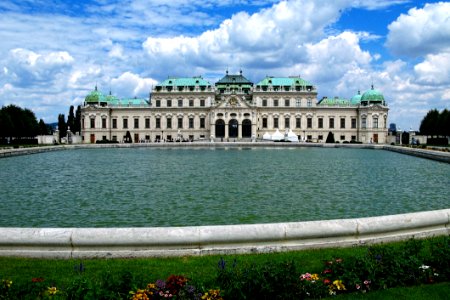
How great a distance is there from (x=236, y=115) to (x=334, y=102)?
25009mm

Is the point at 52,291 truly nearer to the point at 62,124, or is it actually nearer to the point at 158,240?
the point at 158,240

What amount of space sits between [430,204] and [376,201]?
2.16 meters

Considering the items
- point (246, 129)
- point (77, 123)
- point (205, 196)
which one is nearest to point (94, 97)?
point (77, 123)

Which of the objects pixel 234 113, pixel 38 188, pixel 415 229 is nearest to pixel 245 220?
pixel 415 229

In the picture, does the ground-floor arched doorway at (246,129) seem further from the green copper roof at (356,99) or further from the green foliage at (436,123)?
the green foliage at (436,123)

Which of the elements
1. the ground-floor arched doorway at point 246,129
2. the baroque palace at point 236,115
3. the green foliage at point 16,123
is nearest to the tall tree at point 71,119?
the baroque palace at point 236,115

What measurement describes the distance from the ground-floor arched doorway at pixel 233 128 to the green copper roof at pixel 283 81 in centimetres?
1186

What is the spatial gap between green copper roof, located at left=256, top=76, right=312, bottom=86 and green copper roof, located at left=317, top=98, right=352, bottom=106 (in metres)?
5.88

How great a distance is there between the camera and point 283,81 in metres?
113

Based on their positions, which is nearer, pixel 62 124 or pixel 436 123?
pixel 436 123

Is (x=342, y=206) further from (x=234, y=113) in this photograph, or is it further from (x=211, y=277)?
(x=234, y=113)

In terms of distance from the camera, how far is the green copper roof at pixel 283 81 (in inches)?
4444

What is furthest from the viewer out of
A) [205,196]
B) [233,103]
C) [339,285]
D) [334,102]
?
[334,102]

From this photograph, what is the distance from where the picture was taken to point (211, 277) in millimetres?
8008
